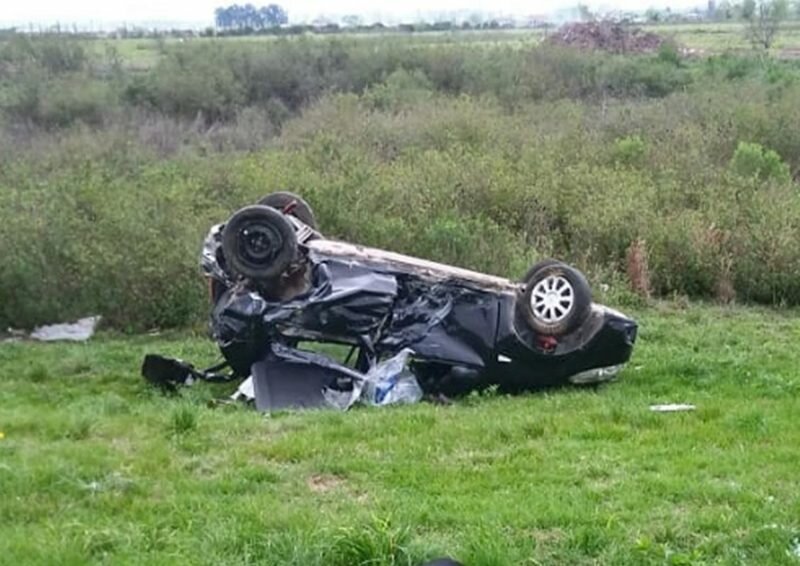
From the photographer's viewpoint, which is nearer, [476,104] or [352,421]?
[352,421]

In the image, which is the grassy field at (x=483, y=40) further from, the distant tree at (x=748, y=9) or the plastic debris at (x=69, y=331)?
the plastic debris at (x=69, y=331)

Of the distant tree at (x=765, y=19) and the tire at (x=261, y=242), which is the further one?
the distant tree at (x=765, y=19)

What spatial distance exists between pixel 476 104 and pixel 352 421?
21.2 metres

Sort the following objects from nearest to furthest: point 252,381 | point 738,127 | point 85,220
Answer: point 252,381 < point 85,220 < point 738,127

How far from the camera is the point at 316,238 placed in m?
10.3

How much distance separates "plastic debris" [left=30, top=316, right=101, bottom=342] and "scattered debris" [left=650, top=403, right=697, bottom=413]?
7.40 metres

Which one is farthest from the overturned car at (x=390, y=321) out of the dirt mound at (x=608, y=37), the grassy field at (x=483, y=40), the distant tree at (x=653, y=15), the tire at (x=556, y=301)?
the distant tree at (x=653, y=15)

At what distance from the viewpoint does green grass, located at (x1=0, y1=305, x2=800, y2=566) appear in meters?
5.36

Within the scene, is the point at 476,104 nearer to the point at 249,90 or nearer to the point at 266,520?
the point at 249,90

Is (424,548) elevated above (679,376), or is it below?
above

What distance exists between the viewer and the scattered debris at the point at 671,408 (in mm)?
8641

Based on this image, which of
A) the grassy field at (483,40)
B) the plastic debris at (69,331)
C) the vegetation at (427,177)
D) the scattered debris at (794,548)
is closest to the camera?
the scattered debris at (794,548)

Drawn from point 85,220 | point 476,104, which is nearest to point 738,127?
point 476,104

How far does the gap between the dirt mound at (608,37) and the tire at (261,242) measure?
38.7m
